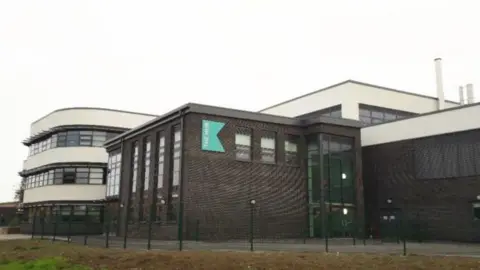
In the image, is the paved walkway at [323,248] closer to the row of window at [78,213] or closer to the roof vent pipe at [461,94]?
the row of window at [78,213]

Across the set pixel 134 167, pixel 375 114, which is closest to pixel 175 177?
pixel 134 167

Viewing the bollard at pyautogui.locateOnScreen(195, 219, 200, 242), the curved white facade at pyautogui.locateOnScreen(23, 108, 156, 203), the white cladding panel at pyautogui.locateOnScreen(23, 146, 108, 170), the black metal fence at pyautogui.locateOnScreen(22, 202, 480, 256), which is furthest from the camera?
the white cladding panel at pyautogui.locateOnScreen(23, 146, 108, 170)

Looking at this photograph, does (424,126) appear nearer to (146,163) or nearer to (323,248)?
(323,248)

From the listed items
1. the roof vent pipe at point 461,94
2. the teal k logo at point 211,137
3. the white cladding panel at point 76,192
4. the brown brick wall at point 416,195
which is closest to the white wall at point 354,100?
the roof vent pipe at point 461,94

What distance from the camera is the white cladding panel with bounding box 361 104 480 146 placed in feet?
108

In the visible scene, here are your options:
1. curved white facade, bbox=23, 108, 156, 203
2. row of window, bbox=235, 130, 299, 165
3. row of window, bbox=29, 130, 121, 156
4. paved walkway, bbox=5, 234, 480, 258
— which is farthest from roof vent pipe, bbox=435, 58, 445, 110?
row of window, bbox=29, 130, 121, 156

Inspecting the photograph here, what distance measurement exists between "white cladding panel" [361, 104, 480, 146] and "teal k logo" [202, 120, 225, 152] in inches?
523

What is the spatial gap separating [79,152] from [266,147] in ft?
89.3

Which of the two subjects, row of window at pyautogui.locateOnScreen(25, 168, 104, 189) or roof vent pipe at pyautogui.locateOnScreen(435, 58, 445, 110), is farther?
row of window at pyautogui.locateOnScreen(25, 168, 104, 189)

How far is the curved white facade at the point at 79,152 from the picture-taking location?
53875 millimetres

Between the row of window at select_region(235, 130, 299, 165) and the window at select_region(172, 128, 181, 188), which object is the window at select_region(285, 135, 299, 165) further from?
the window at select_region(172, 128, 181, 188)

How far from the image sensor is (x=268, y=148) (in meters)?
35.0

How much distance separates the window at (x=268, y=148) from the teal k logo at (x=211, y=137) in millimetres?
3221

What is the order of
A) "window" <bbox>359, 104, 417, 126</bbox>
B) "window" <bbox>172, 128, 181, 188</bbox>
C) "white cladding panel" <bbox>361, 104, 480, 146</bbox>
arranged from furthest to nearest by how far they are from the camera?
"window" <bbox>359, 104, 417, 126</bbox>
"window" <bbox>172, 128, 181, 188</bbox>
"white cladding panel" <bbox>361, 104, 480, 146</bbox>
